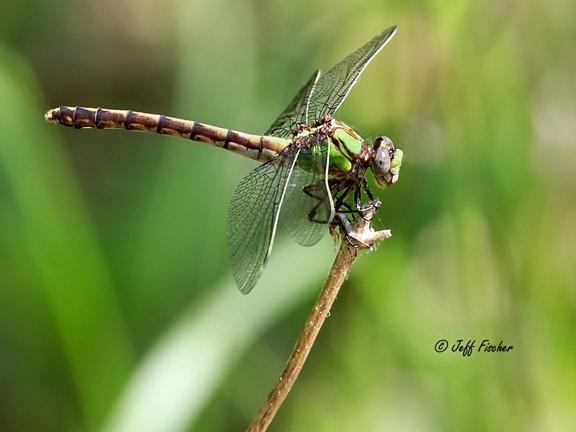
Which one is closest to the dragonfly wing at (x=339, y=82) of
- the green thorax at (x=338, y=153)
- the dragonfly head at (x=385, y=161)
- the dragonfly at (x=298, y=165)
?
the dragonfly at (x=298, y=165)

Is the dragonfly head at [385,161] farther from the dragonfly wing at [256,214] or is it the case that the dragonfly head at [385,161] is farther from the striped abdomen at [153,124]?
the striped abdomen at [153,124]

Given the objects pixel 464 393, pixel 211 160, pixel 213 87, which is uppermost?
pixel 213 87

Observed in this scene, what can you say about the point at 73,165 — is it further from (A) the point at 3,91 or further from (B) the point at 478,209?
(B) the point at 478,209

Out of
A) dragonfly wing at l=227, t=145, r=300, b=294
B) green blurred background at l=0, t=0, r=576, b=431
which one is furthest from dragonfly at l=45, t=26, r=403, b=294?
green blurred background at l=0, t=0, r=576, b=431

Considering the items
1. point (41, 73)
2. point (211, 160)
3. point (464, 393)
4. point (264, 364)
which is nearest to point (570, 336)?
point (464, 393)

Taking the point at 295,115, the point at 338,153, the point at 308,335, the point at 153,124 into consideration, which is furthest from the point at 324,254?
the point at 308,335

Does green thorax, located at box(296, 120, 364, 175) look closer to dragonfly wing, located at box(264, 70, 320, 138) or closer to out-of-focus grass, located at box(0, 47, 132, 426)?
dragonfly wing, located at box(264, 70, 320, 138)

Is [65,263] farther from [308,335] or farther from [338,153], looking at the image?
[308,335]
